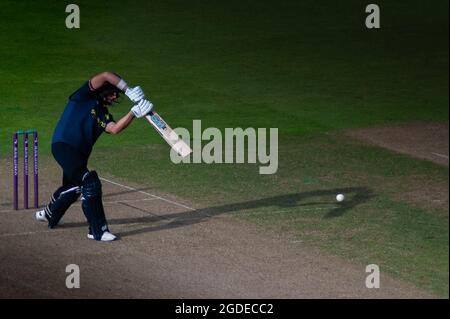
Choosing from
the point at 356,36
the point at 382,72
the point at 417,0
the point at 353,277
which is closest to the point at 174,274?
the point at 353,277

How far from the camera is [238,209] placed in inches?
716

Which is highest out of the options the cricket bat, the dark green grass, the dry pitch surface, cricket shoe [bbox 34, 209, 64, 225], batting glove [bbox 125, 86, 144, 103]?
the dark green grass

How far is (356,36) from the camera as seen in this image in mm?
36750

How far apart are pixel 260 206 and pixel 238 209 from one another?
0.40 meters

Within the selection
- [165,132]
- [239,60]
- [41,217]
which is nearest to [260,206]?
[165,132]

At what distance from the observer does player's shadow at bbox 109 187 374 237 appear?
17.4m

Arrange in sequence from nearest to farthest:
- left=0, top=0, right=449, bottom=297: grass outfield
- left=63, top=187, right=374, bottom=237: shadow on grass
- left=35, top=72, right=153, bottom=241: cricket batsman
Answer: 1. left=35, top=72, right=153, bottom=241: cricket batsman
2. left=63, top=187, right=374, bottom=237: shadow on grass
3. left=0, top=0, right=449, bottom=297: grass outfield

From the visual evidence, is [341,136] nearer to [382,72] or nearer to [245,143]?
[245,143]

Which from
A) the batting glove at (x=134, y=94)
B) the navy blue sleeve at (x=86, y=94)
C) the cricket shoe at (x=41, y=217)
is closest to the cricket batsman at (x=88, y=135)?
the navy blue sleeve at (x=86, y=94)

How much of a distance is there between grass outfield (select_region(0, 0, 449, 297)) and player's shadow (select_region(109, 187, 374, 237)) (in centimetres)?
6

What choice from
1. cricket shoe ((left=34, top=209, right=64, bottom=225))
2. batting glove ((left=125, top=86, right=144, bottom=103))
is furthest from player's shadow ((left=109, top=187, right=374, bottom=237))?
batting glove ((left=125, top=86, right=144, bottom=103))

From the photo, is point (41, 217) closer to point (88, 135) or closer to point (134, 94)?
point (88, 135)

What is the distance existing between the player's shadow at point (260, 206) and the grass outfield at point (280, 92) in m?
0.06

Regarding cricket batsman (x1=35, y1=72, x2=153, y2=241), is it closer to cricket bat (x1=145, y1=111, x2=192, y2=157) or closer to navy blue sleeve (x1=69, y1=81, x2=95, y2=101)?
navy blue sleeve (x1=69, y1=81, x2=95, y2=101)
